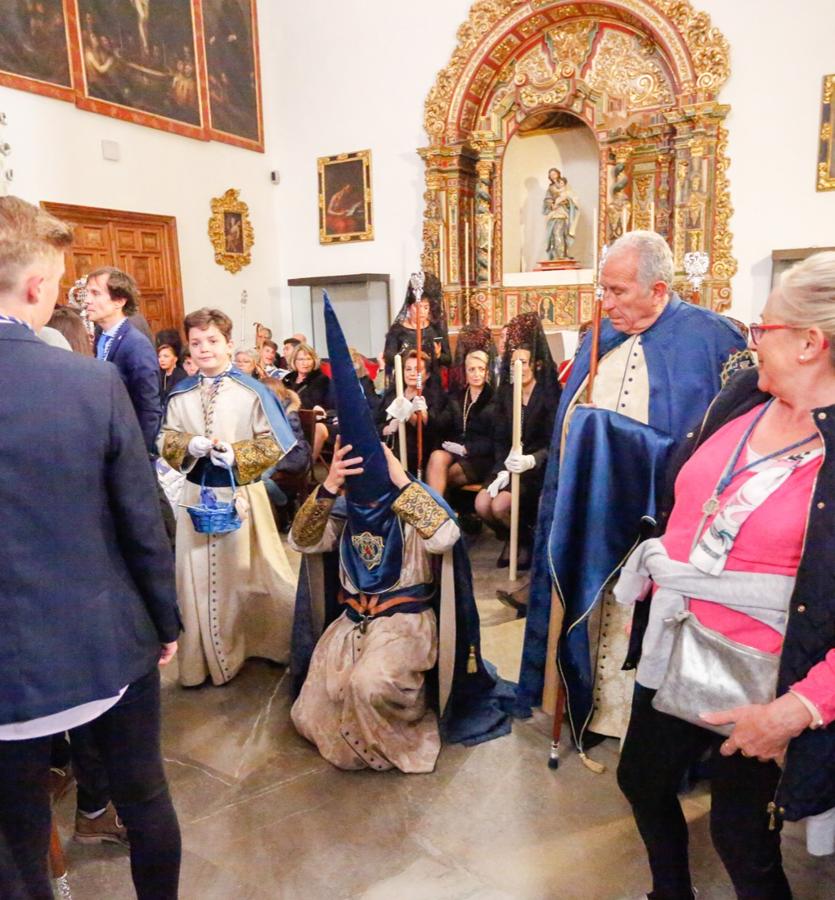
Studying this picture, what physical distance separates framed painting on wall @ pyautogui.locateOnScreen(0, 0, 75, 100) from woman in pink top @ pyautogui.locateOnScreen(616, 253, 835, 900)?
7.95 m

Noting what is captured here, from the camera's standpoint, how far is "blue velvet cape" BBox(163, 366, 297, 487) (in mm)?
3211

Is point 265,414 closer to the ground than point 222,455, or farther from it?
farther from it

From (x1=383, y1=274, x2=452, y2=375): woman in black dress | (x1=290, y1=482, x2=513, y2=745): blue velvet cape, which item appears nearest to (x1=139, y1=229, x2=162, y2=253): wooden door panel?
(x1=383, y1=274, x2=452, y2=375): woman in black dress

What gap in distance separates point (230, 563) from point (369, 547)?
938mm

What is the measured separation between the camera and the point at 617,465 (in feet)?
8.29

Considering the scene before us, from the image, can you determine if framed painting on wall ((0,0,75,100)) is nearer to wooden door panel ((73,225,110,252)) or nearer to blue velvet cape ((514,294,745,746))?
wooden door panel ((73,225,110,252))

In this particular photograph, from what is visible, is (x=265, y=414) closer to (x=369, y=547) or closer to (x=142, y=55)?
(x=369, y=547)

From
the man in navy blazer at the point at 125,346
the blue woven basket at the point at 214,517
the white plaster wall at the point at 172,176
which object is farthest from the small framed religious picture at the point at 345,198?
the blue woven basket at the point at 214,517

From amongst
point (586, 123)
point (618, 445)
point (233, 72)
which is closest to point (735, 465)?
point (618, 445)

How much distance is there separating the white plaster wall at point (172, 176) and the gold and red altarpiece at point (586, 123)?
2.53m

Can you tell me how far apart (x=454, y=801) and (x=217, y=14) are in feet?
32.9

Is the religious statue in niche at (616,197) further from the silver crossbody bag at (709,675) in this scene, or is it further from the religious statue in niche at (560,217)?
the silver crossbody bag at (709,675)

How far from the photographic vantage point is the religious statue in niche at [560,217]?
9.43 metres

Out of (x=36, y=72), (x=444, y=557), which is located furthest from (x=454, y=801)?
(x=36, y=72)
